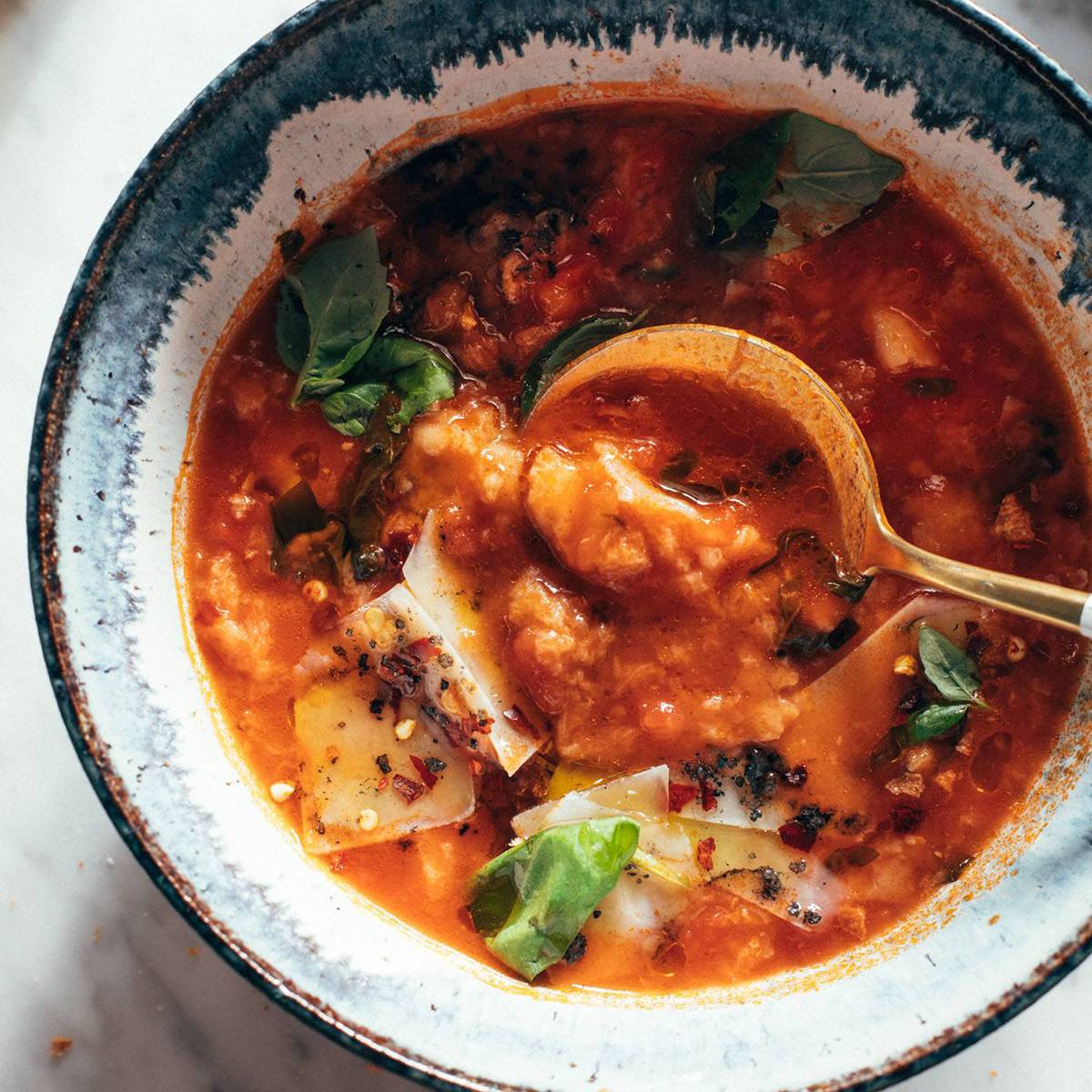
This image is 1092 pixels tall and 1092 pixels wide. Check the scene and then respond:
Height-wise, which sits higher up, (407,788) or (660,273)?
(660,273)

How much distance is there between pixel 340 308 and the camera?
2.72 meters

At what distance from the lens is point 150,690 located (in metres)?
2.64

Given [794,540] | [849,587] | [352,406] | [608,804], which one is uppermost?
[352,406]

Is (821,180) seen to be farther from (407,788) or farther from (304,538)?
(407,788)

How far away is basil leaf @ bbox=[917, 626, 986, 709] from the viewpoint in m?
2.73

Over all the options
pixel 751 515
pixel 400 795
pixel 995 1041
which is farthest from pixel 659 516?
pixel 995 1041

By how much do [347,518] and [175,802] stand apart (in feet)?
2.60

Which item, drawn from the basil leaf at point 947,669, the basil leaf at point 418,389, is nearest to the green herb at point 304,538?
the basil leaf at point 418,389

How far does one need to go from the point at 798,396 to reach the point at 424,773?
134 cm

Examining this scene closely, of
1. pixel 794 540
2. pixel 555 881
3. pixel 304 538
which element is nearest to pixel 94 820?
pixel 304 538

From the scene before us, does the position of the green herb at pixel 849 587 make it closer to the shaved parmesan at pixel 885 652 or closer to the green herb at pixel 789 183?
the shaved parmesan at pixel 885 652

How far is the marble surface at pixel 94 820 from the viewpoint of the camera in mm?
2926

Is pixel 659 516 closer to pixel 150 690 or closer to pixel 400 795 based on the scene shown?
pixel 400 795

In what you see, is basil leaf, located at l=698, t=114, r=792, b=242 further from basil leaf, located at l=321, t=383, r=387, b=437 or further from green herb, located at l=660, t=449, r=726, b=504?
basil leaf, located at l=321, t=383, r=387, b=437
